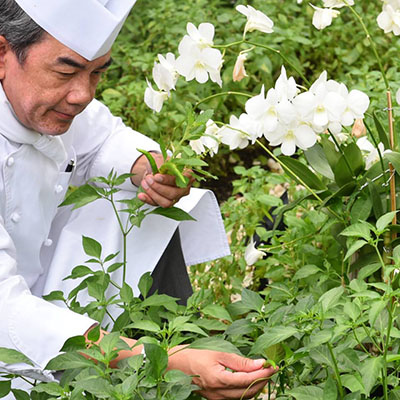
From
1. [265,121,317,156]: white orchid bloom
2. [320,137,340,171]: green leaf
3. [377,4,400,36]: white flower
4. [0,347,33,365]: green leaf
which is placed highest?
[377,4,400,36]: white flower

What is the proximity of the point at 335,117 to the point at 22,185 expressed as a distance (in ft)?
2.51

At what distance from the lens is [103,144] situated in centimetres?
218

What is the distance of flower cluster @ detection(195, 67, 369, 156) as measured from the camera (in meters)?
1.44

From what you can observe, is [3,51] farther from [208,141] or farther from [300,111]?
[300,111]

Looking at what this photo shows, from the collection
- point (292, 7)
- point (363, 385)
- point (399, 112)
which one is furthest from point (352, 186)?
point (292, 7)

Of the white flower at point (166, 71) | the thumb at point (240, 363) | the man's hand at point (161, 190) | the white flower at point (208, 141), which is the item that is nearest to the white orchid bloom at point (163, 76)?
the white flower at point (166, 71)

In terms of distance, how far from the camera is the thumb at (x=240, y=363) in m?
1.43

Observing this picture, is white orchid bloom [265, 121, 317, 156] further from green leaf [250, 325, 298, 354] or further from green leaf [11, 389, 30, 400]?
green leaf [11, 389, 30, 400]

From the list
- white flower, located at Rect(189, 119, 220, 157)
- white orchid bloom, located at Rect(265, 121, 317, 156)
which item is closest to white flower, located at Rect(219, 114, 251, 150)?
white flower, located at Rect(189, 119, 220, 157)

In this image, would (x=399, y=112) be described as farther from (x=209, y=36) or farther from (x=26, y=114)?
(x=26, y=114)

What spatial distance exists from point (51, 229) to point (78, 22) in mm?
657

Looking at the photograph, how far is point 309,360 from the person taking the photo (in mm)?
1402

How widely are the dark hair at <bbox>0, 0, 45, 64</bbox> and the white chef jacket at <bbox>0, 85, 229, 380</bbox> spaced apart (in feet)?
0.48

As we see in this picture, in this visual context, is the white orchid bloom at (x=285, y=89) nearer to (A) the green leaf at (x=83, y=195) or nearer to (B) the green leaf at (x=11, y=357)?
(A) the green leaf at (x=83, y=195)
